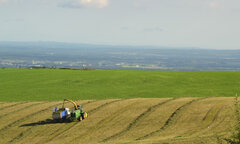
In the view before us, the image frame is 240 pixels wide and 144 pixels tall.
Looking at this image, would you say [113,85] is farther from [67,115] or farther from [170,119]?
[170,119]

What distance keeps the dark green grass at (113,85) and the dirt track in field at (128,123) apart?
8.53 meters

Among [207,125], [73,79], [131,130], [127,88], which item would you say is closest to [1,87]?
[73,79]

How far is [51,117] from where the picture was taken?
3750cm

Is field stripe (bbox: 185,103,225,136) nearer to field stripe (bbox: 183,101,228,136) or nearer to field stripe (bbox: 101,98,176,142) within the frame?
field stripe (bbox: 183,101,228,136)

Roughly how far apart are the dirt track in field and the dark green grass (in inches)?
336

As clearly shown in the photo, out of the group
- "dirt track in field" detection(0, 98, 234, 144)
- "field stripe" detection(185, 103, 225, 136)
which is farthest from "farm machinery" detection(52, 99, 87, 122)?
"field stripe" detection(185, 103, 225, 136)

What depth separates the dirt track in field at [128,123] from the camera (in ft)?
94.1

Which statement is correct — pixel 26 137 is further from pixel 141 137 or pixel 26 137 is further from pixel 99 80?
pixel 99 80

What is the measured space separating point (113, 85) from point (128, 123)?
26.3m

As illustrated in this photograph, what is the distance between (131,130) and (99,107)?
32.2ft

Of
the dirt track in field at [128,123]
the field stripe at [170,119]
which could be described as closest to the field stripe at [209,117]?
the dirt track in field at [128,123]

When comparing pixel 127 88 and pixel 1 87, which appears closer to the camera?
pixel 127 88

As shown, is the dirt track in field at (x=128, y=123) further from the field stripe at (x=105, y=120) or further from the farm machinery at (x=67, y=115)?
the farm machinery at (x=67, y=115)

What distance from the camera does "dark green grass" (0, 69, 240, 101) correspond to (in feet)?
165
